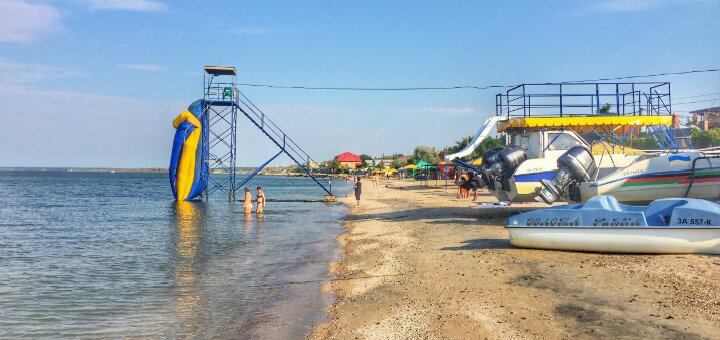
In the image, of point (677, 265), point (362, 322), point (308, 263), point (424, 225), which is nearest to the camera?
point (362, 322)

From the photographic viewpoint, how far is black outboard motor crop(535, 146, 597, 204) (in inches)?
594

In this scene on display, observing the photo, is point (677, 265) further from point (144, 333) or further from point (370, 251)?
point (144, 333)

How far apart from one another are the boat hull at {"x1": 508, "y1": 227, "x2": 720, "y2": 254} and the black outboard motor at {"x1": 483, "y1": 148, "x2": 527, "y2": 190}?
561cm

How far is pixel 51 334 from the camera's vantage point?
7.98 metres

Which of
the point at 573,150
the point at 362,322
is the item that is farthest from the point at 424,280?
the point at 573,150

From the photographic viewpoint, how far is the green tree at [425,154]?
9775 cm

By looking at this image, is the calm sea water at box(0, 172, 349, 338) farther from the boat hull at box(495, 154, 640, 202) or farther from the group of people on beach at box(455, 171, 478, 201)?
the group of people on beach at box(455, 171, 478, 201)

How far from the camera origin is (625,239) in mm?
10227

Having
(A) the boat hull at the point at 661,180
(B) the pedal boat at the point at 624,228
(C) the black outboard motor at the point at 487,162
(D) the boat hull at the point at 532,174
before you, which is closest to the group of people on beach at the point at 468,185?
(C) the black outboard motor at the point at 487,162

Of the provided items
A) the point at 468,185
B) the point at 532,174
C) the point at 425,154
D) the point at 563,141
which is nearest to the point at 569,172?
the point at 532,174

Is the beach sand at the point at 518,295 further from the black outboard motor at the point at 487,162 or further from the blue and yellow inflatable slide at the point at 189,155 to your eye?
the blue and yellow inflatable slide at the point at 189,155

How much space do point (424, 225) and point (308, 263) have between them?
590 cm

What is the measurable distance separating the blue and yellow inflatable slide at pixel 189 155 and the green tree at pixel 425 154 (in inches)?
2471

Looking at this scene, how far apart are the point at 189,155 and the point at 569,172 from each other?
2572 cm
